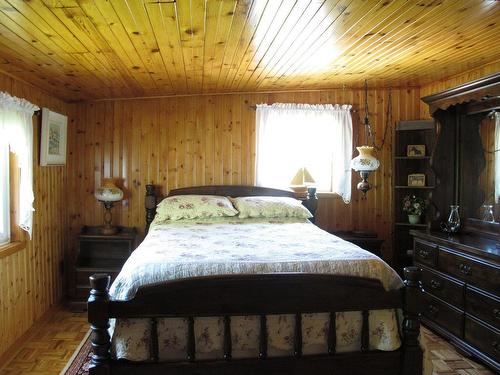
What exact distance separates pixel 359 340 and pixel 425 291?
152cm

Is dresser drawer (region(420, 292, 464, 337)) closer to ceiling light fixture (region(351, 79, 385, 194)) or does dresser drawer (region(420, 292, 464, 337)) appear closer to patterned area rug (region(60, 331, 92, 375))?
ceiling light fixture (region(351, 79, 385, 194))

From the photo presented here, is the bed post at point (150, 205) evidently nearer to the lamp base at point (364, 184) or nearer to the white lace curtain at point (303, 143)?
the white lace curtain at point (303, 143)

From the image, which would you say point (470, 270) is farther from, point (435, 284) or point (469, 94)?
point (469, 94)

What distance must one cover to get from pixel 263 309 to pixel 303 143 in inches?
104

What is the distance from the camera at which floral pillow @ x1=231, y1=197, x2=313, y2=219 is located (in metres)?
3.67

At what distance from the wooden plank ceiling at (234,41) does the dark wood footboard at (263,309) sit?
1.29 meters

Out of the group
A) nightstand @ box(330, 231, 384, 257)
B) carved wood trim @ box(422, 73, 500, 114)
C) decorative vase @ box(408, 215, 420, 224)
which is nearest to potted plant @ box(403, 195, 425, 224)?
decorative vase @ box(408, 215, 420, 224)

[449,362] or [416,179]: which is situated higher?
[416,179]

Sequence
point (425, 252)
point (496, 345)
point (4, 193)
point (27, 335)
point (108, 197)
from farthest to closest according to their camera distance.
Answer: point (108, 197) < point (425, 252) < point (27, 335) < point (4, 193) < point (496, 345)

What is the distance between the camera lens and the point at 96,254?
4109 mm

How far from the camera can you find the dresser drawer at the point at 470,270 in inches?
99.3

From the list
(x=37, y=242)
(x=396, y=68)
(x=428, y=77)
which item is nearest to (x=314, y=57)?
(x=396, y=68)

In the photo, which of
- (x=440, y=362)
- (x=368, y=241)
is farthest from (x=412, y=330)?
(x=368, y=241)

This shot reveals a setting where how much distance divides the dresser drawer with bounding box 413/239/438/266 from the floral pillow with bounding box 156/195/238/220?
1584 millimetres
